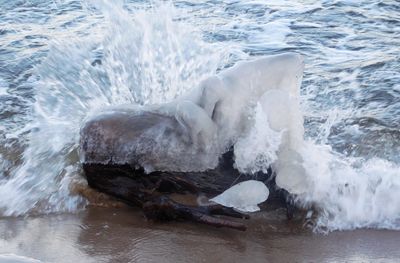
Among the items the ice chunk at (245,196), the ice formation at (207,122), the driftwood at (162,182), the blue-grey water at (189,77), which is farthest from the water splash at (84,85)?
the ice chunk at (245,196)

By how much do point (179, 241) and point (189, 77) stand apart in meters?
1.80

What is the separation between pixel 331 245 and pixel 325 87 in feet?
8.22

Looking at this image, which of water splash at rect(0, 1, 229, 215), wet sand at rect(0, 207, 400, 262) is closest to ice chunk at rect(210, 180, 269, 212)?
wet sand at rect(0, 207, 400, 262)

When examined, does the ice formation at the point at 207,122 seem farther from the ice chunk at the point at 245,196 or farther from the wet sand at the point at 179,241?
the wet sand at the point at 179,241

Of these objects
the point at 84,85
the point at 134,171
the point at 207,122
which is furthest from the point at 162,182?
the point at 84,85

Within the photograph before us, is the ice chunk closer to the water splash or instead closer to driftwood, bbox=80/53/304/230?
driftwood, bbox=80/53/304/230

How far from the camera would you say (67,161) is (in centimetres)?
401

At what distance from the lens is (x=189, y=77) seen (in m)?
4.69

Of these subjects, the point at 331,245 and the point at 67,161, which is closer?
the point at 331,245

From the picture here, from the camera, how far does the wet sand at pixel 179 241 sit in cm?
299

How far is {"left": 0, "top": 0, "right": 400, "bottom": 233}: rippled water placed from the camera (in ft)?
12.0

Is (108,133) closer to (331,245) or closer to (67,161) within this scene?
(67,161)

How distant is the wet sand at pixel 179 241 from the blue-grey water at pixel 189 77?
0.17 meters

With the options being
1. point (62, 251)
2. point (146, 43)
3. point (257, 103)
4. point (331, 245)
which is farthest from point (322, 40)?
point (62, 251)
